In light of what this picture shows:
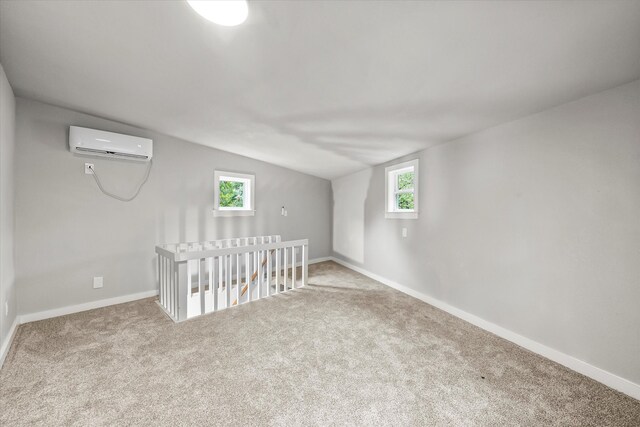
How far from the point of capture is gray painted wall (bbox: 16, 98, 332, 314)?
2502mm

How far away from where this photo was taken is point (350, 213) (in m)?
4.71

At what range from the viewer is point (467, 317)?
250 centimetres

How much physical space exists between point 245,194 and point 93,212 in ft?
6.61

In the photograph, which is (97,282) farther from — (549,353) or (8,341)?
(549,353)

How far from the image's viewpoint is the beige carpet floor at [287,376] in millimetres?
1354

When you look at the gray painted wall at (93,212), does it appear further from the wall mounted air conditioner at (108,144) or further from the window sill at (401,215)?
the window sill at (401,215)

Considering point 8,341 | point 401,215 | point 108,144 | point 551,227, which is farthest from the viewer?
point 401,215

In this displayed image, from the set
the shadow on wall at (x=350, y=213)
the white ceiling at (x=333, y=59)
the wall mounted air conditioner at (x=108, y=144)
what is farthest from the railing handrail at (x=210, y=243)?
the white ceiling at (x=333, y=59)

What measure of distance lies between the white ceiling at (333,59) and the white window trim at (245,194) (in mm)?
1359

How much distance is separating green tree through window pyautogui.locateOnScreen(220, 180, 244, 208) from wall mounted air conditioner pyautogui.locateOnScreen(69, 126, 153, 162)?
118 centimetres

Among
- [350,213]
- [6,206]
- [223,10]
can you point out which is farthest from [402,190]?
[6,206]

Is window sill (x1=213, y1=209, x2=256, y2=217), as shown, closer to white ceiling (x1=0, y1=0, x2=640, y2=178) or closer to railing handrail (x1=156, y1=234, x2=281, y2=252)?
railing handrail (x1=156, y1=234, x2=281, y2=252)

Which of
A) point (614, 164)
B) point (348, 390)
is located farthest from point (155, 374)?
point (614, 164)

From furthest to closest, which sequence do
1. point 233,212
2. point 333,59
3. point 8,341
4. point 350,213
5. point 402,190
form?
1. point 350,213
2. point 233,212
3. point 402,190
4. point 8,341
5. point 333,59
